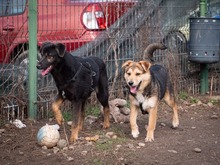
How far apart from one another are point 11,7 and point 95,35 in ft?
5.09

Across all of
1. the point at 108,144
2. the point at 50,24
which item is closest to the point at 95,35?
the point at 50,24

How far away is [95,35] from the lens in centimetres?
816

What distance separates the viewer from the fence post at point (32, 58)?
7.34 meters

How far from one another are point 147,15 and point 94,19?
159 cm

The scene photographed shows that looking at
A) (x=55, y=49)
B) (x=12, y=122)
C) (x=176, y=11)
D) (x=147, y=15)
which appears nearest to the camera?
(x=55, y=49)

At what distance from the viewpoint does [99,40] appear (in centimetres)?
832

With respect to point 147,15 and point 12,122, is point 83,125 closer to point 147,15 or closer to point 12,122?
point 12,122

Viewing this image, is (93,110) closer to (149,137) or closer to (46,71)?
(149,137)

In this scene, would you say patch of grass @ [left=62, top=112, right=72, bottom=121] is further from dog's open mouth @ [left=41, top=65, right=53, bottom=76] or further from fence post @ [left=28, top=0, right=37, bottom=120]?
dog's open mouth @ [left=41, top=65, right=53, bottom=76]


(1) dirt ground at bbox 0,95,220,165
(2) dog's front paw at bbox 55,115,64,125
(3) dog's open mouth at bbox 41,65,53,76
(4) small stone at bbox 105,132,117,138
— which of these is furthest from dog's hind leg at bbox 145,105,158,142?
(3) dog's open mouth at bbox 41,65,53,76

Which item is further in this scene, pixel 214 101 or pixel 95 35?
pixel 214 101

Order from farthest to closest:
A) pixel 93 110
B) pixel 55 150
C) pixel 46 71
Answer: pixel 93 110
pixel 46 71
pixel 55 150

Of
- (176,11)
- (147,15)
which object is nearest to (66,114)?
(147,15)

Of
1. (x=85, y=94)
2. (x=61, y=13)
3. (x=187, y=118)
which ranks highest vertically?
(x=61, y=13)
